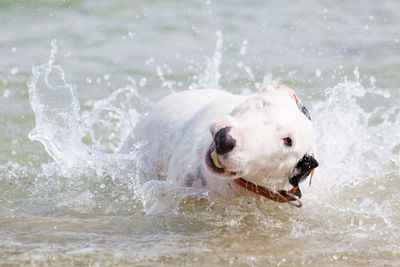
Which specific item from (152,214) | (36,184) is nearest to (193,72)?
(36,184)

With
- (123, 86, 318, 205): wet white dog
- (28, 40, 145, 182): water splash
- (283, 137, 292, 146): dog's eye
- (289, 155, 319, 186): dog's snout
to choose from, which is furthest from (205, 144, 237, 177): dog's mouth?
(28, 40, 145, 182): water splash

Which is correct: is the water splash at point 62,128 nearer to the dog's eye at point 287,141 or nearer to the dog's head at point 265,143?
the dog's head at point 265,143

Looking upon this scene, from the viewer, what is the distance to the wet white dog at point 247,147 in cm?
282

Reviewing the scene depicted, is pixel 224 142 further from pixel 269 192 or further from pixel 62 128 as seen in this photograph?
pixel 62 128

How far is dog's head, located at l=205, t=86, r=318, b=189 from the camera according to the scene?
2793mm

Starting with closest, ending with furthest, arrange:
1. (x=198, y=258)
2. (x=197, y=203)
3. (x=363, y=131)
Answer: (x=198, y=258), (x=197, y=203), (x=363, y=131)

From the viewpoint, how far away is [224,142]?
2.76 meters

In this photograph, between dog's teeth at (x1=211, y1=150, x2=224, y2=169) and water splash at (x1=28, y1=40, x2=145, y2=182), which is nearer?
dog's teeth at (x1=211, y1=150, x2=224, y2=169)

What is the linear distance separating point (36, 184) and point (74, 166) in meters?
0.33

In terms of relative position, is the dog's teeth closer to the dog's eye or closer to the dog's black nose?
the dog's black nose

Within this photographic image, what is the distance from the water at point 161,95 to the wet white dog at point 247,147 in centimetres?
17

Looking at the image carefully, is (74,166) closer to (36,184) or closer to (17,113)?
(36,184)

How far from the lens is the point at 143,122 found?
463cm

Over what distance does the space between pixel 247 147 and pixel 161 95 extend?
4.14 meters
